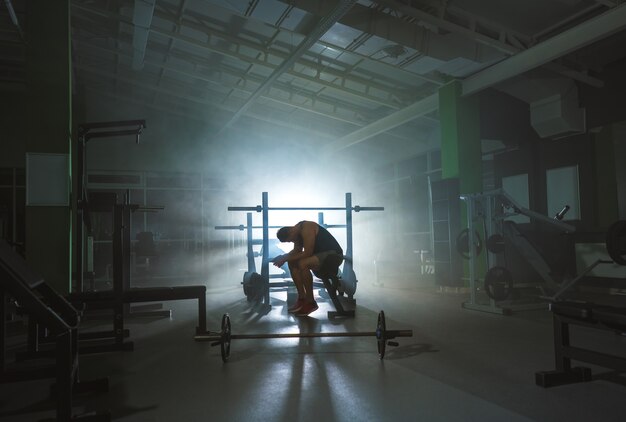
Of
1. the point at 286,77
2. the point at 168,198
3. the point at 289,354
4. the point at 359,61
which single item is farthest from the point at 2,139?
the point at 289,354

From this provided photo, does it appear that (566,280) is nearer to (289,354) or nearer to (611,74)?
(611,74)

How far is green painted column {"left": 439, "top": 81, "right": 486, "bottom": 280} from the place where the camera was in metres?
6.49

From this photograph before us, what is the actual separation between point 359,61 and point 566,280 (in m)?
4.25

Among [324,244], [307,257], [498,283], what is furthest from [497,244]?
[307,257]

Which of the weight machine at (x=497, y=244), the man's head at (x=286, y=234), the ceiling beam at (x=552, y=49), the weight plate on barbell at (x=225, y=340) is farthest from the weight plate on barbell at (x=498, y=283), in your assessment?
the weight plate on barbell at (x=225, y=340)

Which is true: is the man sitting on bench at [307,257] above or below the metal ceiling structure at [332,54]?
below

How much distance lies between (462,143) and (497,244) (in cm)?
205

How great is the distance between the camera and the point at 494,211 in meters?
5.05

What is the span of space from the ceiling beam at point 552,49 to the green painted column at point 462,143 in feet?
0.70

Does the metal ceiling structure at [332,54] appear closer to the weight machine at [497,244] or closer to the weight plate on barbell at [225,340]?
the weight machine at [497,244]

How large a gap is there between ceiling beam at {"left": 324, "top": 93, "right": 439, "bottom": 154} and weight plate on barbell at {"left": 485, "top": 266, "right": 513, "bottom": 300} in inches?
134

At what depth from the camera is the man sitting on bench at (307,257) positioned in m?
4.34

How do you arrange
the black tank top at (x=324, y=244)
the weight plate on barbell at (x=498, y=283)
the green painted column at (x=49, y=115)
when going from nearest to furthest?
the green painted column at (x=49, y=115) → the black tank top at (x=324, y=244) → the weight plate on barbell at (x=498, y=283)

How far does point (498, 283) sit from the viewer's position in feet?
15.5
